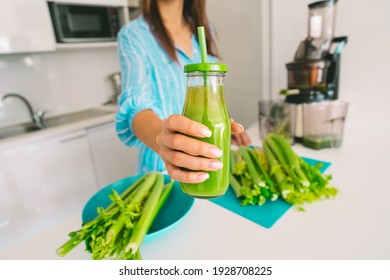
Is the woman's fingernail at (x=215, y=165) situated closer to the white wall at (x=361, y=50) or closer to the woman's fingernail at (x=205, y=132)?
the woman's fingernail at (x=205, y=132)

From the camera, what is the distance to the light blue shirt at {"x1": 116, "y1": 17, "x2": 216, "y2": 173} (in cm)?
83

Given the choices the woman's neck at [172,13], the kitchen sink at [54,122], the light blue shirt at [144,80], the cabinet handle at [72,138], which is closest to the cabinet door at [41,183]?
the cabinet handle at [72,138]

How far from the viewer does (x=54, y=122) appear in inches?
78.3

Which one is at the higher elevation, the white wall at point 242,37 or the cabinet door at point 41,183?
the white wall at point 242,37

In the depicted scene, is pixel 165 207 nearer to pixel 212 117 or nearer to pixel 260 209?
pixel 260 209

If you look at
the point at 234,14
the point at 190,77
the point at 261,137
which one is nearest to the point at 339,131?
the point at 261,137

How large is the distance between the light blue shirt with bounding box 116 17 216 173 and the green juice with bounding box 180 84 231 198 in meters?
0.45

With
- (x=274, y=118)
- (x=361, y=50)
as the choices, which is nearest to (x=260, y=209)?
(x=274, y=118)

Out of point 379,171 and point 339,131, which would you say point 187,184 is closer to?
point 379,171

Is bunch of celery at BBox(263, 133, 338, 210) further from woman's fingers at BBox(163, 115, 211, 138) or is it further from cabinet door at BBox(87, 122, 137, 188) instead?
cabinet door at BBox(87, 122, 137, 188)

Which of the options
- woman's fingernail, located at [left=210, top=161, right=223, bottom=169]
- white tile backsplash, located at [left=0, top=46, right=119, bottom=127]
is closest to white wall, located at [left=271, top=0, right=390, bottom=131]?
woman's fingernail, located at [left=210, top=161, right=223, bottom=169]

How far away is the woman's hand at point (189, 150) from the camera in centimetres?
36

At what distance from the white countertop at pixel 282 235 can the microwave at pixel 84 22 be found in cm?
162

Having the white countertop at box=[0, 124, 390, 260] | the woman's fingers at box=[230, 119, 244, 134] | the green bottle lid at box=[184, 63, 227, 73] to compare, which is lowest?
the white countertop at box=[0, 124, 390, 260]
